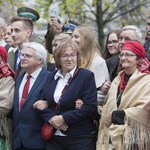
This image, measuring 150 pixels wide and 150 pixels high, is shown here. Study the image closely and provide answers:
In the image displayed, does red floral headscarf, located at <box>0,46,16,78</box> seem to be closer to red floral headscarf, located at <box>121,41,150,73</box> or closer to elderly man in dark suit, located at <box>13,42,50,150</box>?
elderly man in dark suit, located at <box>13,42,50,150</box>

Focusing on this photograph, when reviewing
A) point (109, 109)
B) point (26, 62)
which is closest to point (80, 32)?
point (26, 62)

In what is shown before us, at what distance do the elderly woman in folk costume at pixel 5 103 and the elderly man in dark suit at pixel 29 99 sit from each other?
8 centimetres

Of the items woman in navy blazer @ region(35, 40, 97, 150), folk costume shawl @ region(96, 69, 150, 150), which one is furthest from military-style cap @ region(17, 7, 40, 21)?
folk costume shawl @ region(96, 69, 150, 150)

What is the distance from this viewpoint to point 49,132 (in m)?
5.28

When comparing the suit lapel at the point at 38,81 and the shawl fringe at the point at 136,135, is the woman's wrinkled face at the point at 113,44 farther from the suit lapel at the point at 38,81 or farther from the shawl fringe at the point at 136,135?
the shawl fringe at the point at 136,135

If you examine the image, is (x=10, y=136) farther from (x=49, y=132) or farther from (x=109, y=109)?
(x=109, y=109)

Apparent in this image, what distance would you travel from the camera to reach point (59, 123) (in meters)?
5.18

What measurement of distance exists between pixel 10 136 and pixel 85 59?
139 centimetres

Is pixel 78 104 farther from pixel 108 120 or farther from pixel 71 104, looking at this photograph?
pixel 108 120

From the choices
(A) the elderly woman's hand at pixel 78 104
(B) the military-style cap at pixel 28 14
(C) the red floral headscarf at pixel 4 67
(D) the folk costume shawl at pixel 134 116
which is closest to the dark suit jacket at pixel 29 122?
(C) the red floral headscarf at pixel 4 67

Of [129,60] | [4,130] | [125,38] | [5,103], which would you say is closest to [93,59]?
[125,38]

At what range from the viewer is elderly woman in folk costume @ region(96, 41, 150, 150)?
4984 millimetres

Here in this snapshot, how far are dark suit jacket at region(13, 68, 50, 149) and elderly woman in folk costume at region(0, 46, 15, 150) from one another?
0.29ft

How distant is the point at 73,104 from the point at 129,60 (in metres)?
0.83
